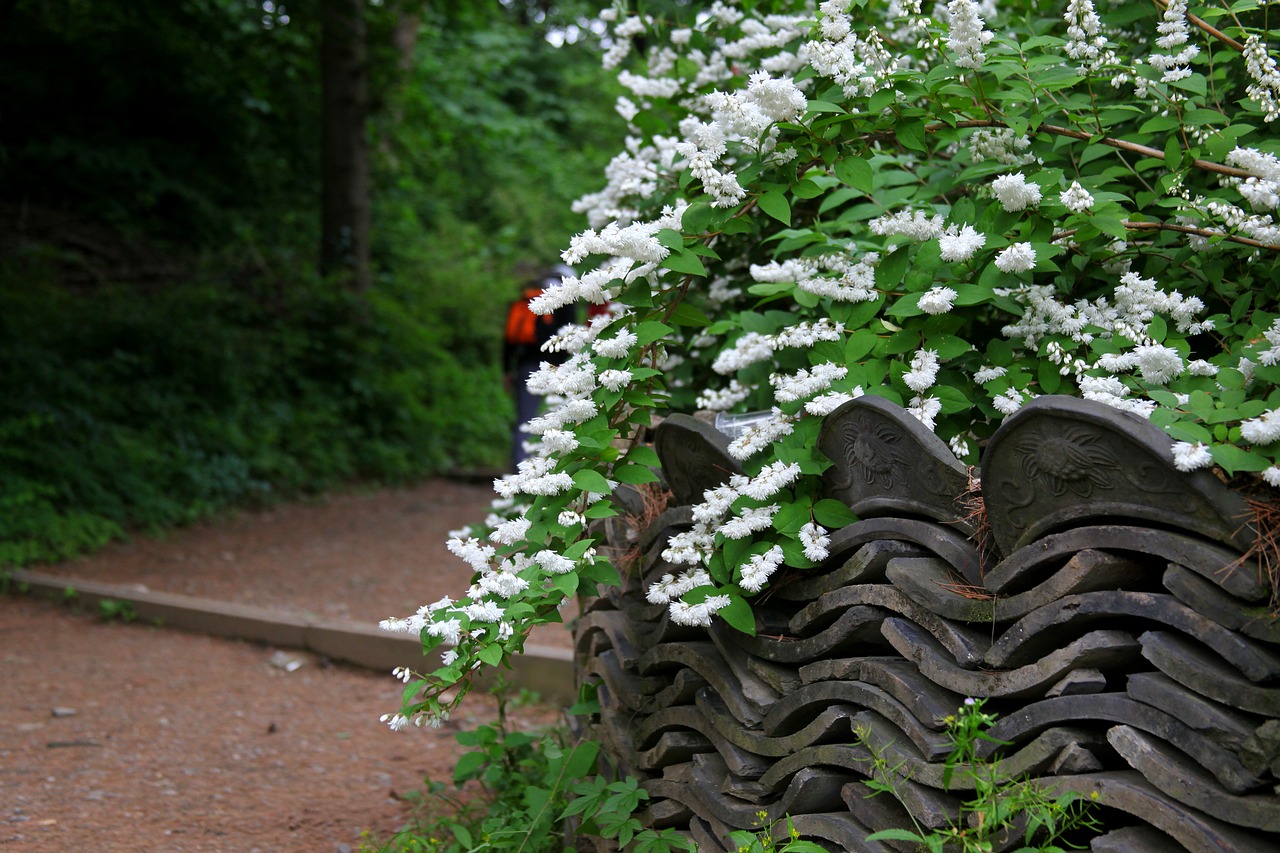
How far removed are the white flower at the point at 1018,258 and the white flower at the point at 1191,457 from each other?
0.60 metres

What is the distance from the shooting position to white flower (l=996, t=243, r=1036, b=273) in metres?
2.13

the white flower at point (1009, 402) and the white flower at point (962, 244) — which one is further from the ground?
the white flower at point (962, 244)

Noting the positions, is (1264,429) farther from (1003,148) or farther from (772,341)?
(772,341)

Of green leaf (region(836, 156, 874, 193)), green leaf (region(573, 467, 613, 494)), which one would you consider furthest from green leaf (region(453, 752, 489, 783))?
green leaf (region(836, 156, 874, 193))

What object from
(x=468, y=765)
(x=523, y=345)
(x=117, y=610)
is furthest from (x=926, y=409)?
(x=523, y=345)

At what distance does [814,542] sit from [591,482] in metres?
0.49

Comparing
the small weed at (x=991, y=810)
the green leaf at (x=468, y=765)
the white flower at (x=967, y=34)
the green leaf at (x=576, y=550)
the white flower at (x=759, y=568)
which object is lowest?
the green leaf at (x=468, y=765)

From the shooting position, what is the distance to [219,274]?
11555mm

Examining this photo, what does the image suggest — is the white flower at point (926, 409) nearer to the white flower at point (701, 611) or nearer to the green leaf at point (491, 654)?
the white flower at point (701, 611)

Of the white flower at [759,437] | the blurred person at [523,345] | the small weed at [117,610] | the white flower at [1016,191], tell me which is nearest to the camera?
the white flower at [1016,191]

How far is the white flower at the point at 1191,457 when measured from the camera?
1632mm

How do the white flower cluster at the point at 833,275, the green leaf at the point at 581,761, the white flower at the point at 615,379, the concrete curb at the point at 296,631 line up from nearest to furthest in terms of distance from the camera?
1. the white flower at the point at 615,379
2. the white flower cluster at the point at 833,275
3. the green leaf at the point at 581,761
4. the concrete curb at the point at 296,631

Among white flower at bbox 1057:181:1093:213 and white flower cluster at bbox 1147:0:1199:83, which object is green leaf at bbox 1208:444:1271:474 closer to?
white flower at bbox 1057:181:1093:213

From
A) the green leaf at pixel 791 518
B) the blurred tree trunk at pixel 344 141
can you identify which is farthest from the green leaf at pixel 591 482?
the blurred tree trunk at pixel 344 141
